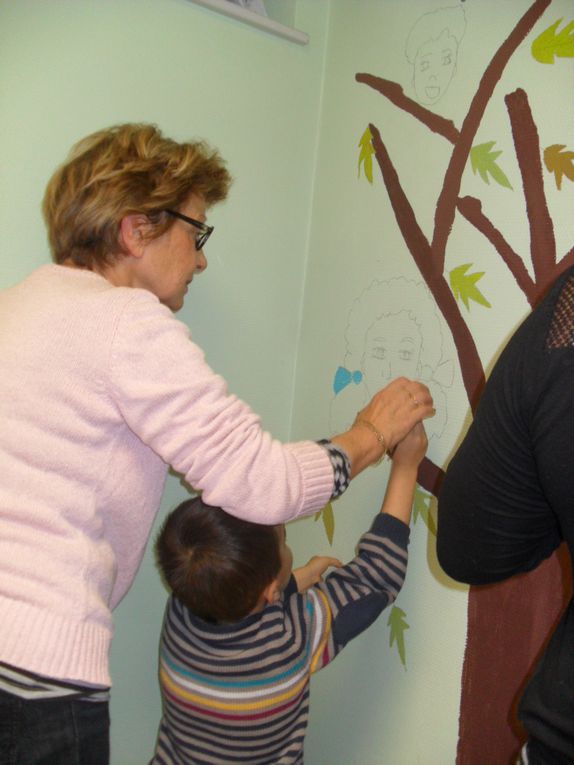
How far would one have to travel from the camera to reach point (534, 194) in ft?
3.09

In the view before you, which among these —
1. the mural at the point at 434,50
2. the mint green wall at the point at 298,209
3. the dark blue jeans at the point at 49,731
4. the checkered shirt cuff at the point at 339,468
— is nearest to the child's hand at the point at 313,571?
the mint green wall at the point at 298,209

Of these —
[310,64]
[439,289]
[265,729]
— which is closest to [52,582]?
[265,729]

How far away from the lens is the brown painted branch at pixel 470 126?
959mm

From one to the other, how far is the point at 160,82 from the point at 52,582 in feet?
3.33

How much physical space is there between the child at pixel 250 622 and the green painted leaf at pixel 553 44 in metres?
0.61

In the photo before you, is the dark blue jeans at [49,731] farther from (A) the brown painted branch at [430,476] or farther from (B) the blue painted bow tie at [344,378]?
(B) the blue painted bow tie at [344,378]

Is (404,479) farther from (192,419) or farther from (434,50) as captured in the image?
(434,50)

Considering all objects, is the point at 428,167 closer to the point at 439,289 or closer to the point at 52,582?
the point at 439,289

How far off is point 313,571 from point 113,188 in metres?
0.82

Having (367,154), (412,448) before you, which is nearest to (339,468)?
(412,448)

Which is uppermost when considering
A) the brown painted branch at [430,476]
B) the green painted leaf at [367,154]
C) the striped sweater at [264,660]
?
the green painted leaf at [367,154]

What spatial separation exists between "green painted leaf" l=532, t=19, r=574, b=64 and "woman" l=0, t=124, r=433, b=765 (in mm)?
658

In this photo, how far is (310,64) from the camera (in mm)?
1464

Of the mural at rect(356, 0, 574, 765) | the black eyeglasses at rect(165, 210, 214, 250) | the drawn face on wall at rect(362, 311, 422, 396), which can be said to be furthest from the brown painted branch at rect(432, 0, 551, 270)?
the black eyeglasses at rect(165, 210, 214, 250)
